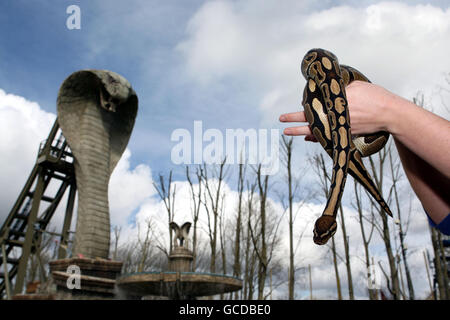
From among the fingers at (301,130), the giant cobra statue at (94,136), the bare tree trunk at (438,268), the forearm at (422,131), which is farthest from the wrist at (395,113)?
the bare tree trunk at (438,268)

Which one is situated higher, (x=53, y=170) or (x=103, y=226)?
(x=53, y=170)

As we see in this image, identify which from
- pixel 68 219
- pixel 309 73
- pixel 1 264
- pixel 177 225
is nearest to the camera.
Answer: pixel 309 73

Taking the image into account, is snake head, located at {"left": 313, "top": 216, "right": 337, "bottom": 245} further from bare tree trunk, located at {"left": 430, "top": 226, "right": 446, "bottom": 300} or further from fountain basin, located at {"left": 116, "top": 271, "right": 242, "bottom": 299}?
bare tree trunk, located at {"left": 430, "top": 226, "right": 446, "bottom": 300}

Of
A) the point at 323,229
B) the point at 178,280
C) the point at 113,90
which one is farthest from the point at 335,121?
the point at 113,90

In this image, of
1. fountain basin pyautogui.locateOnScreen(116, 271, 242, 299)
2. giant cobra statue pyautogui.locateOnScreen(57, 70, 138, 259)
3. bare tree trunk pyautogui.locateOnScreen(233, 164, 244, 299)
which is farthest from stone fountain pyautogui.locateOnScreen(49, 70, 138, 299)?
bare tree trunk pyautogui.locateOnScreen(233, 164, 244, 299)

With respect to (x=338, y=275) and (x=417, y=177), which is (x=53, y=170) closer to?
(x=338, y=275)

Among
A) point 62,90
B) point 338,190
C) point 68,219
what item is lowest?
point 338,190

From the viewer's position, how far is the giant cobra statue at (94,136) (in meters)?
12.7

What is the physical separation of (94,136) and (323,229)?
14520mm

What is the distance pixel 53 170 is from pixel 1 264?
6486mm

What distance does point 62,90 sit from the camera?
1518 centimetres

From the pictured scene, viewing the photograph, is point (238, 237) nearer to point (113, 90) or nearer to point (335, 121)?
point (113, 90)
